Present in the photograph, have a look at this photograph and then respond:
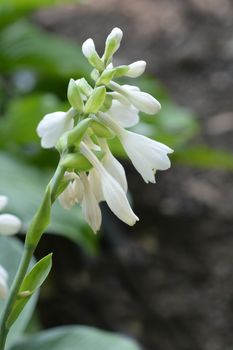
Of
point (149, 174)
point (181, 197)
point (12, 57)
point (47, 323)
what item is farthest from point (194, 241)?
point (149, 174)

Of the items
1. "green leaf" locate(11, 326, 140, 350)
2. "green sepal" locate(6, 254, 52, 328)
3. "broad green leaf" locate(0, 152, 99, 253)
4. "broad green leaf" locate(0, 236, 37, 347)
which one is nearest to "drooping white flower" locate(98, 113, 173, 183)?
"green sepal" locate(6, 254, 52, 328)

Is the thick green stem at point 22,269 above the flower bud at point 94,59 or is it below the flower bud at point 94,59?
below

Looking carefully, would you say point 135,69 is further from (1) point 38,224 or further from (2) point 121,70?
(1) point 38,224

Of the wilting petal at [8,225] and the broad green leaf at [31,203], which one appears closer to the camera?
the wilting petal at [8,225]

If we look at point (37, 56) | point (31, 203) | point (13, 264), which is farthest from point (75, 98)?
point (37, 56)

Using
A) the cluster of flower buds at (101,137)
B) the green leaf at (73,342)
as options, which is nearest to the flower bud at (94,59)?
the cluster of flower buds at (101,137)

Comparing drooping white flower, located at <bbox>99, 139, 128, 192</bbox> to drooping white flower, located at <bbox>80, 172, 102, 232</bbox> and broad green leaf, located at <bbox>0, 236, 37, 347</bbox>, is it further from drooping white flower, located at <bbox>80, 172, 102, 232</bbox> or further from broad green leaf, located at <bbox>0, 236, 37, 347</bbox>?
broad green leaf, located at <bbox>0, 236, 37, 347</bbox>

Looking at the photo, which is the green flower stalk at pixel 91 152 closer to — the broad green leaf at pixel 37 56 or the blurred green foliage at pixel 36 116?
the blurred green foliage at pixel 36 116
